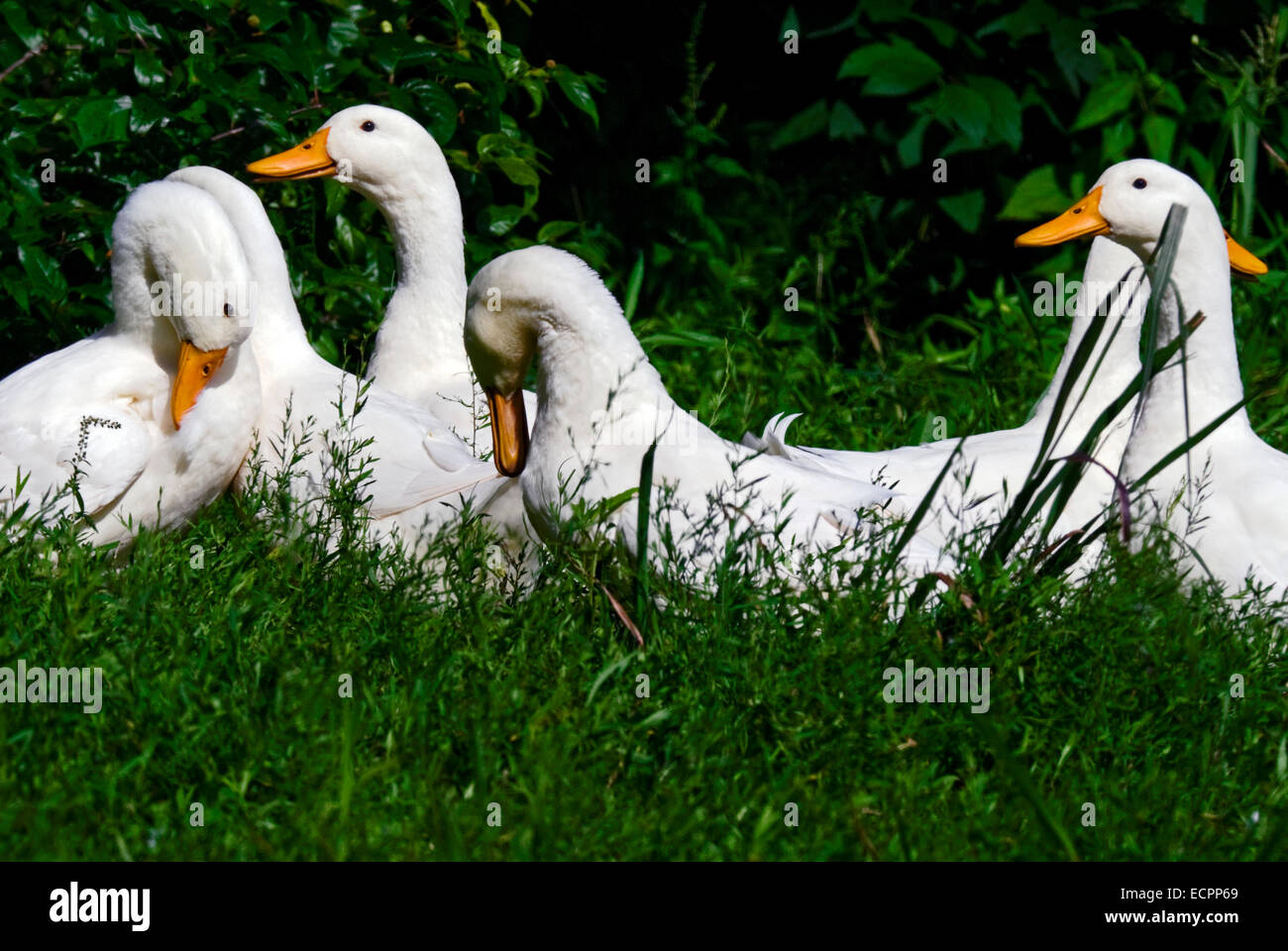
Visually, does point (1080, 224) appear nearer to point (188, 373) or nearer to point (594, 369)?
point (594, 369)

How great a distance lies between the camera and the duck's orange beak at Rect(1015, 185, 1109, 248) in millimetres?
4723

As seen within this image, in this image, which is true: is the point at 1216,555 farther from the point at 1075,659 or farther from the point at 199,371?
the point at 199,371

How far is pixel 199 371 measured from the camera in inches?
167

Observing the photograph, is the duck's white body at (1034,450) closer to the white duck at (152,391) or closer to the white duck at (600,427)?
the white duck at (600,427)

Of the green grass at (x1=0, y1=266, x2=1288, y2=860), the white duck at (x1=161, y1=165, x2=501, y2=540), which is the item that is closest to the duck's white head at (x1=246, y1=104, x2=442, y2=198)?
the white duck at (x1=161, y1=165, x2=501, y2=540)

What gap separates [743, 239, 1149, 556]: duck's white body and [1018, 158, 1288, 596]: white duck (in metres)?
0.14

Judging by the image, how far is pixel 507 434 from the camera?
165 inches

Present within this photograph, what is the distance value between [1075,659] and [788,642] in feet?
2.02

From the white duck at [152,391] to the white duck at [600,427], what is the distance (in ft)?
2.40

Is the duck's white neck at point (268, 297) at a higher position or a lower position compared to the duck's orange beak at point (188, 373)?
higher

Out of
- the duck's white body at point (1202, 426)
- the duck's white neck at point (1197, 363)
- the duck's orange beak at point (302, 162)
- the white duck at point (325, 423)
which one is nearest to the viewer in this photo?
the duck's white body at point (1202, 426)

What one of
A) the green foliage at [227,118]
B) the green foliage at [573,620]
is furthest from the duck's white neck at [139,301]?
the green foliage at [227,118]

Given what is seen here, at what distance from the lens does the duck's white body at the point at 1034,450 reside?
4410mm

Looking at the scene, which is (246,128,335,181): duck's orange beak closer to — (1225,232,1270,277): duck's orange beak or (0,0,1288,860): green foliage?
(0,0,1288,860): green foliage
